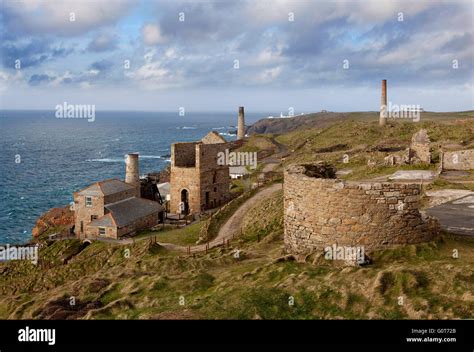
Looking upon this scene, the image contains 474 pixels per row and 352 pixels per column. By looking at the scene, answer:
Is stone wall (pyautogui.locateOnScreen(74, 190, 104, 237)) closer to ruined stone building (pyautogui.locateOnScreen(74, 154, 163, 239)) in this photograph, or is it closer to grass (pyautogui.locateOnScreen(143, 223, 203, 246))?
ruined stone building (pyautogui.locateOnScreen(74, 154, 163, 239))

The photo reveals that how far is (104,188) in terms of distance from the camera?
44375 millimetres

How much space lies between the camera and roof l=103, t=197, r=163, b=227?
42312 millimetres

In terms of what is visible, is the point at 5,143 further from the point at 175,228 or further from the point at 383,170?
the point at 383,170

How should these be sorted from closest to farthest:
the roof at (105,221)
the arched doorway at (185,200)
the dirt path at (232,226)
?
the dirt path at (232,226) → the roof at (105,221) → the arched doorway at (185,200)

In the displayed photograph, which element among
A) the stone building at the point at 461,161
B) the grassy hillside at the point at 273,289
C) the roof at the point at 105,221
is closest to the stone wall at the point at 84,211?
the roof at the point at 105,221

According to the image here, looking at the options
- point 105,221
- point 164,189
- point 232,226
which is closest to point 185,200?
point 164,189

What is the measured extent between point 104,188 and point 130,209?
308 cm

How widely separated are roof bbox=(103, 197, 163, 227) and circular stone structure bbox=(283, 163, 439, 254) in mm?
26768

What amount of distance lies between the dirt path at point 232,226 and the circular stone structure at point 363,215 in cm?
1307

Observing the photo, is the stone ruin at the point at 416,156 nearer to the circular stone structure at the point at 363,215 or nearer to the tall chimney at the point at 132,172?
the tall chimney at the point at 132,172

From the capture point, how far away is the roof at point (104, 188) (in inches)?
1729

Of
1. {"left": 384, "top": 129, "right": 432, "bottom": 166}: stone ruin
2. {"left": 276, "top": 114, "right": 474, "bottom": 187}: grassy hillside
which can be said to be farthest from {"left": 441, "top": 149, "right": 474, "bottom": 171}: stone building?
{"left": 384, "top": 129, "right": 432, "bottom": 166}: stone ruin
